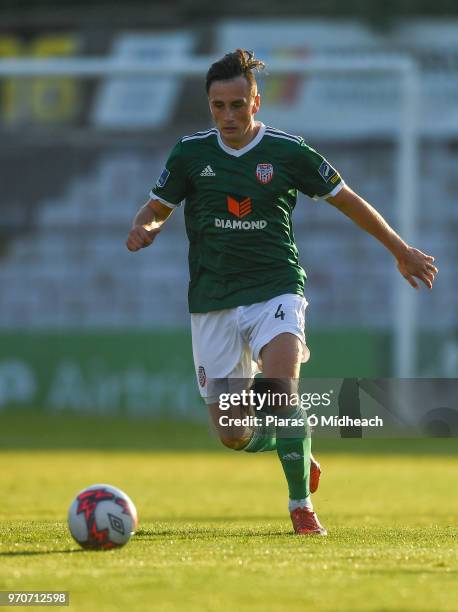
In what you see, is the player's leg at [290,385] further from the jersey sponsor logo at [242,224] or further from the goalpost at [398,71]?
the goalpost at [398,71]

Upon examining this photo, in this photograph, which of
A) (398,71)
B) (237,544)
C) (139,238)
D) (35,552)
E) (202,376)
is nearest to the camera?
(35,552)

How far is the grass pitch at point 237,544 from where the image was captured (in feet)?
14.3

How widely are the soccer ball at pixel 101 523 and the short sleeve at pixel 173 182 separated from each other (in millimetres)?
1901

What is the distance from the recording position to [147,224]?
676 centimetres

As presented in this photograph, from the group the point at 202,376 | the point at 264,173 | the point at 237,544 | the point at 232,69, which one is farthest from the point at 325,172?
the point at 237,544

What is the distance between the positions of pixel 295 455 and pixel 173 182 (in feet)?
5.21

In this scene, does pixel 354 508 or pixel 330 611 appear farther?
pixel 354 508

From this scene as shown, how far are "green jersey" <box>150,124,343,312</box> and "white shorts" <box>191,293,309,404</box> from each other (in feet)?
0.24

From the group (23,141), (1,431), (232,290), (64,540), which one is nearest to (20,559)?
(64,540)

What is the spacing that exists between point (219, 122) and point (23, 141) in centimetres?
1872

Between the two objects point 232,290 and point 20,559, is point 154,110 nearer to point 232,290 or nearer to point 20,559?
point 232,290

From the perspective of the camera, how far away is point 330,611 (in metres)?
4.07

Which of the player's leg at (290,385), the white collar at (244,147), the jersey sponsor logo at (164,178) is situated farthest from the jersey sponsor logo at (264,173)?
the player's leg at (290,385)

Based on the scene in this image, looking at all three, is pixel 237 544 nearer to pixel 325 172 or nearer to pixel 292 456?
pixel 292 456
